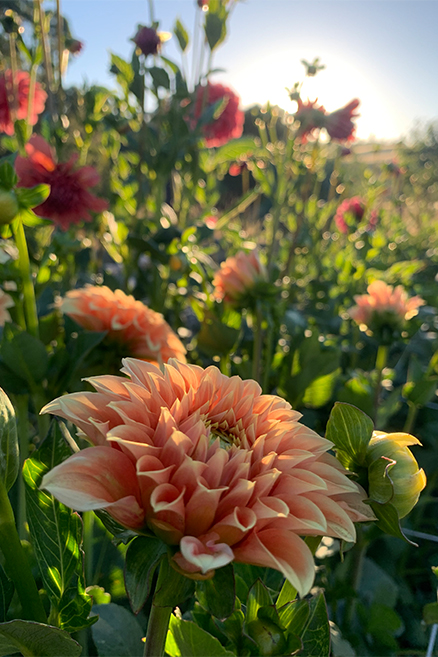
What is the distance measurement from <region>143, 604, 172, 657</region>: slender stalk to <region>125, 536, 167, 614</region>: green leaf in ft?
0.12

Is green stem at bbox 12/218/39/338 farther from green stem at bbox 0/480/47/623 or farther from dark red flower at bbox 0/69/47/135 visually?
dark red flower at bbox 0/69/47/135

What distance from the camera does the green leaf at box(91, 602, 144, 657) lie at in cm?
37

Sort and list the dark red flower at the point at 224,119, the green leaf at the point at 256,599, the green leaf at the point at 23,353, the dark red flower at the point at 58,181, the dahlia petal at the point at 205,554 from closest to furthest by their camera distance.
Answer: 1. the dahlia petal at the point at 205,554
2. the green leaf at the point at 256,599
3. the green leaf at the point at 23,353
4. the dark red flower at the point at 58,181
5. the dark red flower at the point at 224,119

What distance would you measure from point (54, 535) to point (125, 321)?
0.39 metres

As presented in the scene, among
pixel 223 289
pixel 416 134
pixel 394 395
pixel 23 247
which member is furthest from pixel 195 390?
pixel 416 134

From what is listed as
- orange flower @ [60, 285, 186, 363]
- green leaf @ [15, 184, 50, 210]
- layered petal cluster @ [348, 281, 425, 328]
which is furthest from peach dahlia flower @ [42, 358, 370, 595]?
layered petal cluster @ [348, 281, 425, 328]

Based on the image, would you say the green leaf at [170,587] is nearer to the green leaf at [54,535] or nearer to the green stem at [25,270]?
the green leaf at [54,535]

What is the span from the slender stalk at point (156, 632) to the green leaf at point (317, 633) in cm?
11

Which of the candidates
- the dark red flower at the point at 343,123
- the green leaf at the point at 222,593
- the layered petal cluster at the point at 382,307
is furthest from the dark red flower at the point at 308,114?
the green leaf at the point at 222,593

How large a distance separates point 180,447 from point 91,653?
0.38m

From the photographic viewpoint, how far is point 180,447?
244 millimetres

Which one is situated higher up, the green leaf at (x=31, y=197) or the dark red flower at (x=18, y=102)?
the dark red flower at (x=18, y=102)

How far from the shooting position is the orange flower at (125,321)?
0.67m

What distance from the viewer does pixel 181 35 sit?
3.60 feet
